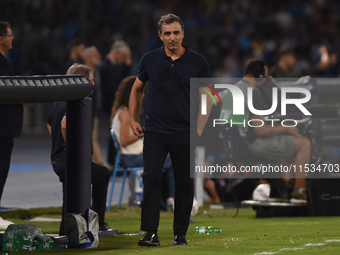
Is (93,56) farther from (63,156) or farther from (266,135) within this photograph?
(63,156)

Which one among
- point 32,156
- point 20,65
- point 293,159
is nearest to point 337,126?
point 293,159

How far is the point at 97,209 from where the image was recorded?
591 centimetres

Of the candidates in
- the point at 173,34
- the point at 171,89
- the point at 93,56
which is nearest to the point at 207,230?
the point at 171,89

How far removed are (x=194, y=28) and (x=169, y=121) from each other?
51.3ft

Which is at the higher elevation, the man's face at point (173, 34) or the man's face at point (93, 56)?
the man's face at point (93, 56)

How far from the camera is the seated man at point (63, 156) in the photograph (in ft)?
18.5

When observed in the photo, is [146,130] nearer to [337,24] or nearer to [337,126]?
[337,126]

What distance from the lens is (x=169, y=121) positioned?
198 inches

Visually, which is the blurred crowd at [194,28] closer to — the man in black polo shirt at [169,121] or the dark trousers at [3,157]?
the dark trousers at [3,157]

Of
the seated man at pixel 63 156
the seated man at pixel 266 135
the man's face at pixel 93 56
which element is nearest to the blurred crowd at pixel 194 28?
the man's face at pixel 93 56

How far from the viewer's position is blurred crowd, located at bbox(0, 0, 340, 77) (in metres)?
17.3

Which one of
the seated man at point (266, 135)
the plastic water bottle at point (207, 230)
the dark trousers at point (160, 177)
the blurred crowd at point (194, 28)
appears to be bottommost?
the plastic water bottle at point (207, 230)

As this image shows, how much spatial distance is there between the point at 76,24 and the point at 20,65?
288 centimetres

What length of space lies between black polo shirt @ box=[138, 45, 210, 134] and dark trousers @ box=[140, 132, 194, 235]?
0.30ft
